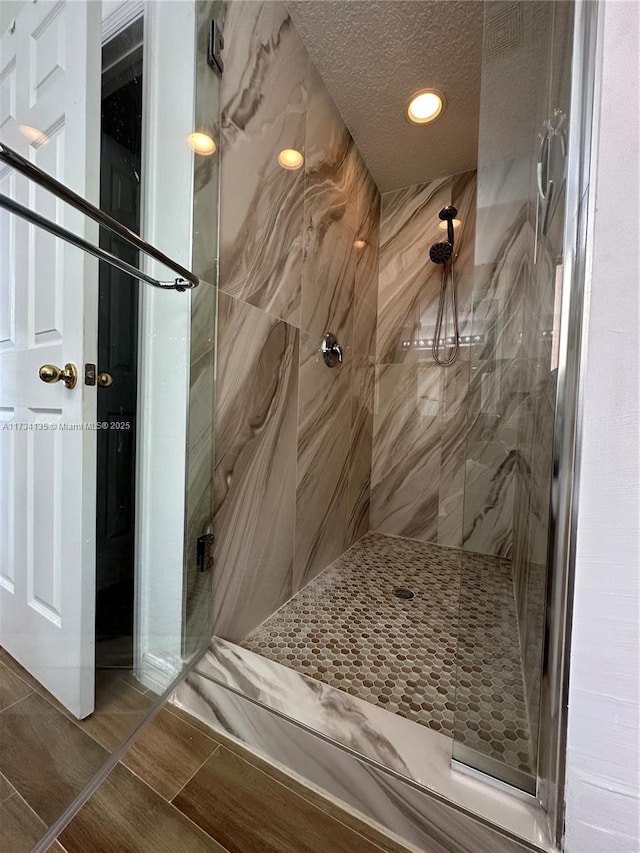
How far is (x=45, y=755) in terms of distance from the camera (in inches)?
26.9

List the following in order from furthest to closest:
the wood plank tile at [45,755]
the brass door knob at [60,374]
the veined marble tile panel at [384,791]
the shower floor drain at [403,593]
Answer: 1. the shower floor drain at [403,593]
2. the brass door knob at [60,374]
3. the wood plank tile at [45,755]
4. the veined marble tile panel at [384,791]

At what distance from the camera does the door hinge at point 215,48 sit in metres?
0.88

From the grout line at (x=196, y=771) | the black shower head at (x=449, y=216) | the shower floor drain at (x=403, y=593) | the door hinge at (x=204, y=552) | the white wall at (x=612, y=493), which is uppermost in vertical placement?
the black shower head at (x=449, y=216)

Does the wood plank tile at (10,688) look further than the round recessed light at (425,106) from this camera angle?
No

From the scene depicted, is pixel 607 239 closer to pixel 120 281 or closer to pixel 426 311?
pixel 120 281

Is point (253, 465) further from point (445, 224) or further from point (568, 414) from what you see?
point (445, 224)

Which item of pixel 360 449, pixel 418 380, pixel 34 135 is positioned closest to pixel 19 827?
pixel 34 135

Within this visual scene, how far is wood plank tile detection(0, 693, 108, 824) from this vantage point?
0.63 m

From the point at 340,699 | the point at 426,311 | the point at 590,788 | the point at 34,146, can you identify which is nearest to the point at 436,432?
the point at 426,311

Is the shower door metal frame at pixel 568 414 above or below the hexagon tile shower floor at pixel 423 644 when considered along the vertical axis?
above

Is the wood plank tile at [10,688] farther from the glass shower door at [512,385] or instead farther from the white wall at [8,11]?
the white wall at [8,11]

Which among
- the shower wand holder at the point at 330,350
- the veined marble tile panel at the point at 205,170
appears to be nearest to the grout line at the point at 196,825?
the veined marble tile panel at the point at 205,170

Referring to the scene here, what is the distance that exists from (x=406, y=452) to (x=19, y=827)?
1.80 metres

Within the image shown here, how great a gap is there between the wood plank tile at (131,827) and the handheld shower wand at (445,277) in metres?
1.88
